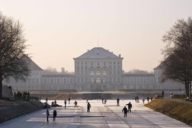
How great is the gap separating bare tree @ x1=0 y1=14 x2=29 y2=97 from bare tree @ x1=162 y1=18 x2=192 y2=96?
17599 mm

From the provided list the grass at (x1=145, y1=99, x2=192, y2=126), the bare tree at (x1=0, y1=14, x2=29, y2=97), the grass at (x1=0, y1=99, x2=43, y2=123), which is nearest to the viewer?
the grass at (x1=145, y1=99, x2=192, y2=126)

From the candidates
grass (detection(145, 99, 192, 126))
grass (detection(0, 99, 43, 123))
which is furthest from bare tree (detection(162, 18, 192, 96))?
grass (detection(0, 99, 43, 123))

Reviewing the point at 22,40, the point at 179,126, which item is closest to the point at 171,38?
the point at 22,40

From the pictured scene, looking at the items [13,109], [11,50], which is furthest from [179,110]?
[11,50]

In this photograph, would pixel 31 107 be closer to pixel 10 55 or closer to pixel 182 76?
pixel 10 55

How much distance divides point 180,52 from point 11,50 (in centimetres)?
1931

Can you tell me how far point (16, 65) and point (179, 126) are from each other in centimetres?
3247

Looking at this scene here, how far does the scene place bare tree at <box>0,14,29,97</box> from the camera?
77.8 meters

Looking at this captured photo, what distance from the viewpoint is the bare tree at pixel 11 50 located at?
255 ft

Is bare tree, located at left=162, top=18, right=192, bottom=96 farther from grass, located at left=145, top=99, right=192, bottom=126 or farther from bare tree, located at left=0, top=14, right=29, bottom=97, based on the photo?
bare tree, located at left=0, top=14, right=29, bottom=97

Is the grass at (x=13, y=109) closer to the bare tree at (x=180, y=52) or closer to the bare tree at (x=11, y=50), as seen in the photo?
the bare tree at (x=11, y=50)

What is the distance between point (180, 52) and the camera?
8231cm

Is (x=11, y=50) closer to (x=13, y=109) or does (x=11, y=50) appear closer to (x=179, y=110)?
(x=13, y=109)

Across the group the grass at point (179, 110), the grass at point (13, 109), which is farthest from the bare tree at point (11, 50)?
the grass at point (179, 110)
